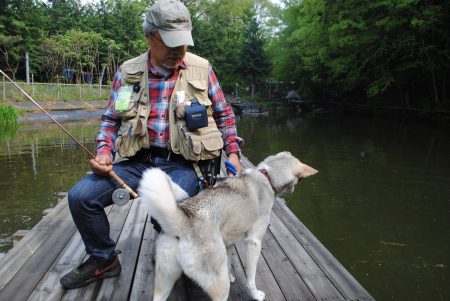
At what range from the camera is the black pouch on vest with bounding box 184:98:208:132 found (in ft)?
9.59

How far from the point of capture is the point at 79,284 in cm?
287

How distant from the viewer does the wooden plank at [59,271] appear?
2.77 m

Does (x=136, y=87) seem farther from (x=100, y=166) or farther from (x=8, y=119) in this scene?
(x=8, y=119)

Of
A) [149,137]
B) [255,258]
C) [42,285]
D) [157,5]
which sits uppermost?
[157,5]

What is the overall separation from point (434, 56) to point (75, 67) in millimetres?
26555

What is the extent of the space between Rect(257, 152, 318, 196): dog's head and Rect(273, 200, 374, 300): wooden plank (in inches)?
34.0

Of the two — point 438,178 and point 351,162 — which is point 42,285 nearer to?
point 438,178

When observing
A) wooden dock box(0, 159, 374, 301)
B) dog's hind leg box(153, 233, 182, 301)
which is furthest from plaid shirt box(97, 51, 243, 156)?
dog's hind leg box(153, 233, 182, 301)

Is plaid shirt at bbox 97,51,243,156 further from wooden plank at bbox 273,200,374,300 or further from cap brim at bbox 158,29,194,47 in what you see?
wooden plank at bbox 273,200,374,300

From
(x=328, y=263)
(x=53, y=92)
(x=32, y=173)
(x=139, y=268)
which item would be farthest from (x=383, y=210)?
(x=53, y=92)

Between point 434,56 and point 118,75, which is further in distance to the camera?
point 434,56

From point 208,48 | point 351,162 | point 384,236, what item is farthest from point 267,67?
point 384,236

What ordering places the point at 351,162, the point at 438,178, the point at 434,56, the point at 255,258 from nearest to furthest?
the point at 255,258 < the point at 438,178 < the point at 351,162 < the point at 434,56

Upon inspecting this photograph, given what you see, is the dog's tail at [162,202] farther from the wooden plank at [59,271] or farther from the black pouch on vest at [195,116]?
the wooden plank at [59,271]
